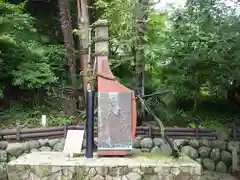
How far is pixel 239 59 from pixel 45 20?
728 centimetres

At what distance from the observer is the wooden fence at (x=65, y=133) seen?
704 centimetres

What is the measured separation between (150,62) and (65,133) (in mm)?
2801

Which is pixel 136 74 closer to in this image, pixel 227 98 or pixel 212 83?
pixel 212 83

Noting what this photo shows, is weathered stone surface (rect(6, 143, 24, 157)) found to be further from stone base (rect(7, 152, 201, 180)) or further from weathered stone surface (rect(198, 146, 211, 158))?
weathered stone surface (rect(198, 146, 211, 158))

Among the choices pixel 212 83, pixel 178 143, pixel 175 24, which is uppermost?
pixel 175 24

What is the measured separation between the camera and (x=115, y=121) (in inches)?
196

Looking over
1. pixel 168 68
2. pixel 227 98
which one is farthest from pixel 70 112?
pixel 227 98

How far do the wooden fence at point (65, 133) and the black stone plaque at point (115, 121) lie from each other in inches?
97.0

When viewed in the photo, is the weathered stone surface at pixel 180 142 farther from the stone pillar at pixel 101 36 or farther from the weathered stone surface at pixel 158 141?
the stone pillar at pixel 101 36

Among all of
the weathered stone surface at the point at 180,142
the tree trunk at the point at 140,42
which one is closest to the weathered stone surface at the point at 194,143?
the weathered stone surface at the point at 180,142

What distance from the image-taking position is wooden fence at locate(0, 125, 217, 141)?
704 cm

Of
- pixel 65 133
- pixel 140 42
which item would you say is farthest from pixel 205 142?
pixel 65 133

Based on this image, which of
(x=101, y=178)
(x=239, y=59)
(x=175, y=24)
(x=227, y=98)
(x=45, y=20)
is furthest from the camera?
(x=45, y=20)

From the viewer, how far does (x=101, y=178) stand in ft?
14.9
